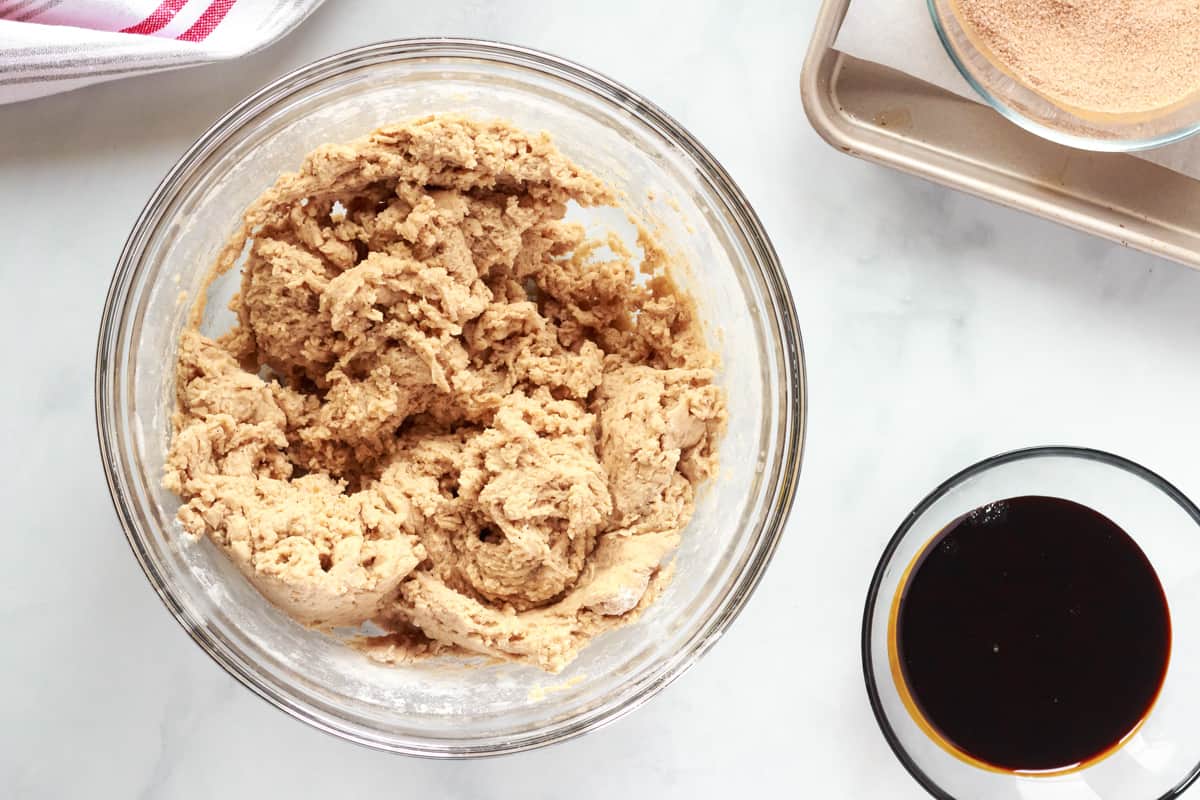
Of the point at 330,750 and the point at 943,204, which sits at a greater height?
the point at 943,204

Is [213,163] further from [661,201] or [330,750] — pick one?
[330,750]

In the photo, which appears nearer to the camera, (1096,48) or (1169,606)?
(1096,48)

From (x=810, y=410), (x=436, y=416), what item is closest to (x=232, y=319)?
(x=436, y=416)

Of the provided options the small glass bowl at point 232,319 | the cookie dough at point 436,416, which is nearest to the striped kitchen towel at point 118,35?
the small glass bowl at point 232,319

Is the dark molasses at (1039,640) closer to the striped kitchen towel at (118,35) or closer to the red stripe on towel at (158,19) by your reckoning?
the striped kitchen towel at (118,35)

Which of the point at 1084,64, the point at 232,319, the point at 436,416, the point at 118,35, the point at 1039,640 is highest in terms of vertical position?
the point at 1084,64

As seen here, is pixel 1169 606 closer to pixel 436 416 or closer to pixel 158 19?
pixel 436 416

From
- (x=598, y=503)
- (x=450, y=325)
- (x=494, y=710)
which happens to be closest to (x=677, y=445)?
(x=598, y=503)

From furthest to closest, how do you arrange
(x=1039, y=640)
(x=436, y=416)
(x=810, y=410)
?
(x=810, y=410), (x=1039, y=640), (x=436, y=416)
